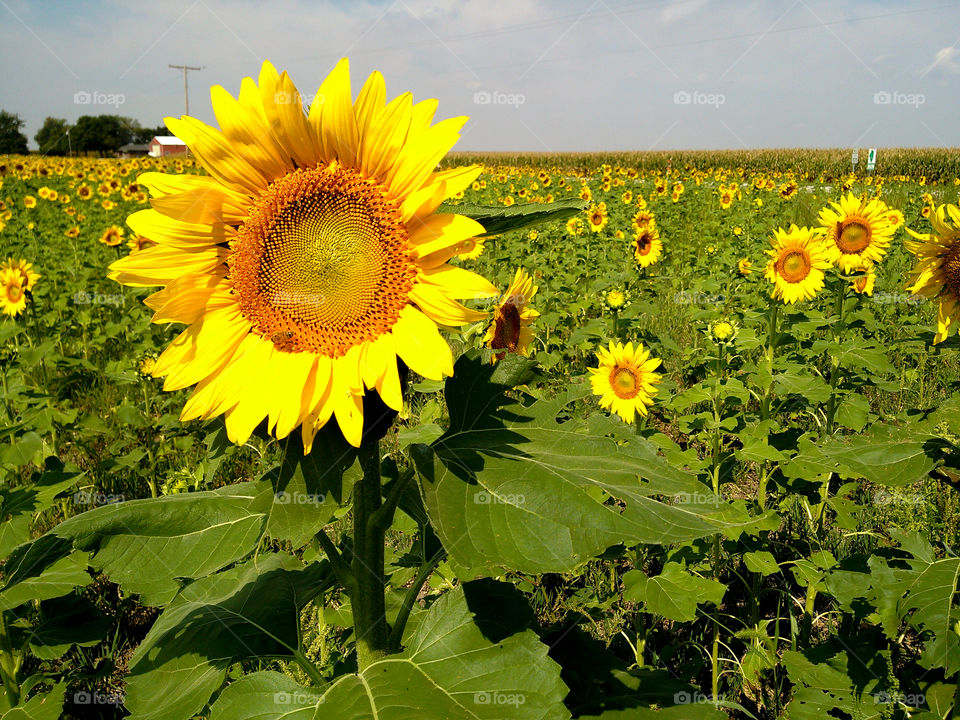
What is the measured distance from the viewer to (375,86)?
1129 millimetres

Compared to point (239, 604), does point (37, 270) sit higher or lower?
higher

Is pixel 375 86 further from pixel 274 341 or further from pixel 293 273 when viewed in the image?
pixel 274 341

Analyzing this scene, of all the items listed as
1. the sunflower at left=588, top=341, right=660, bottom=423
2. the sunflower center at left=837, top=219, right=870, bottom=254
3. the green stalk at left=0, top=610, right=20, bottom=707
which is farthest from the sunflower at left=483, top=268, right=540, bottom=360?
the sunflower center at left=837, top=219, right=870, bottom=254

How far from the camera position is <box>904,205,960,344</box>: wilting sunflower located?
93.0 inches

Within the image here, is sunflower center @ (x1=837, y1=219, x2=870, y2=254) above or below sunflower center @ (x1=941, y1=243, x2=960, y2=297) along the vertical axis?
above

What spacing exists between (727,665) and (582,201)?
2.64m

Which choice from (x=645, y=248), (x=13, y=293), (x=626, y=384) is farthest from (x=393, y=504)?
(x=13, y=293)

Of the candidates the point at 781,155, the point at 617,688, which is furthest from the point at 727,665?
the point at 781,155

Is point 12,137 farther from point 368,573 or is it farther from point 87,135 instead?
point 368,573

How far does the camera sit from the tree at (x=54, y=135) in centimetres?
4548

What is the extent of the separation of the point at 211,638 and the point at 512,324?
1.26 metres

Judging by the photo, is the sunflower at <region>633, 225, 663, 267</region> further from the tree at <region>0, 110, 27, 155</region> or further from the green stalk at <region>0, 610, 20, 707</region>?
the tree at <region>0, 110, 27, 155</region>

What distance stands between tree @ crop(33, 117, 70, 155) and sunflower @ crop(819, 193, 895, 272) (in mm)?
51523

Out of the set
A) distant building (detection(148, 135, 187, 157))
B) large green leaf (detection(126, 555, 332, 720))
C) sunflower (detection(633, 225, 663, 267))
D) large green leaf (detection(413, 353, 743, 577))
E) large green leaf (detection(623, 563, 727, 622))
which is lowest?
large green leaf (detection(623, 563, 727, 622))
